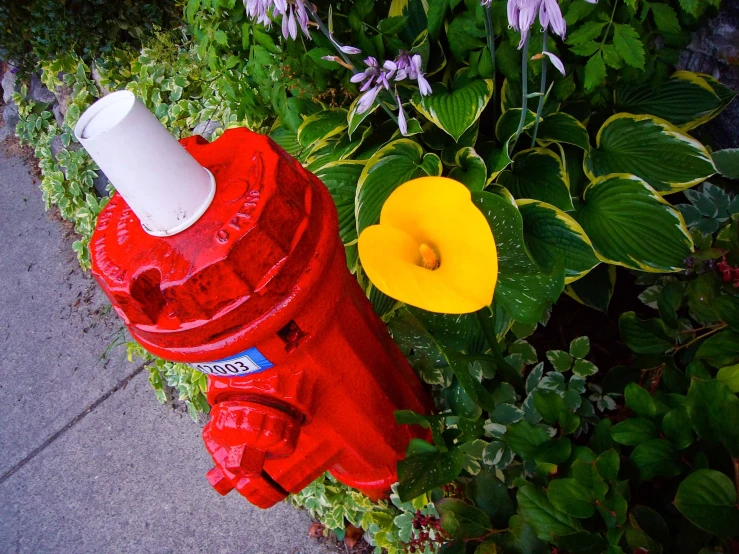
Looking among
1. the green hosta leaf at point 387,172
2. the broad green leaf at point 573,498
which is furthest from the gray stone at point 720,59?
the broad green leaf at point 573,498

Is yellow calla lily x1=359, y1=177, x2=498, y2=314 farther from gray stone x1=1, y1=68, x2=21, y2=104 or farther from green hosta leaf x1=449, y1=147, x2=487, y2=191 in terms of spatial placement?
gray stone x1=1, y1=68, x2=21, y2=104

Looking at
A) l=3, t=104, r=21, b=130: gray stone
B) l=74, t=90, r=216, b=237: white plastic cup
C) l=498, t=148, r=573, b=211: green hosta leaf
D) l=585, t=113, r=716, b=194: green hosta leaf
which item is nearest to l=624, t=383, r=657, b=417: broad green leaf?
l=498, t=148, r=573, b=211: green hosta leaf

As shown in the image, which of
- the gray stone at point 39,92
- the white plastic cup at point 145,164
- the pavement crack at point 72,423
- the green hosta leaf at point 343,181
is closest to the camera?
the white plastic cup at point 145,164

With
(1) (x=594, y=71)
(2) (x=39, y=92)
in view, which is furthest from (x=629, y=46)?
(2) (x=39, y=92)

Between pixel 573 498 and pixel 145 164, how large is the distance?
0.95m

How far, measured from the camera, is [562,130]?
1827mm

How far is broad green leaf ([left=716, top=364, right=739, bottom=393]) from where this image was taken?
1.16 m

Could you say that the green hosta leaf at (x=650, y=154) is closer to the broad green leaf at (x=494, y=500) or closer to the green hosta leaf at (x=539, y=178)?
the green hosta leaf at (x=539, y=178)

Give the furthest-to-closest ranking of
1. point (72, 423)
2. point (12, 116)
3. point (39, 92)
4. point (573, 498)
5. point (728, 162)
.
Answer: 1. point (12, 116)
2. point (39, 92)
3. point (72, 423)
4. point (728, 162)
5. point (573, 498)

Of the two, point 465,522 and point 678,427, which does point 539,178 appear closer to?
point 678,427

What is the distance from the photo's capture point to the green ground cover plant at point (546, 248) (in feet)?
3.79

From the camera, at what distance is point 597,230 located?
1708mm

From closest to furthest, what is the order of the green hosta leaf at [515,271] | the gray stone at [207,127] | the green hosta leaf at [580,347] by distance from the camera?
the green hosta leaf at [515,271], the green hosta leaf at [580,347], the gray stone at [207,127]

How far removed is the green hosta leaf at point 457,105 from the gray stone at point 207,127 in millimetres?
1466
